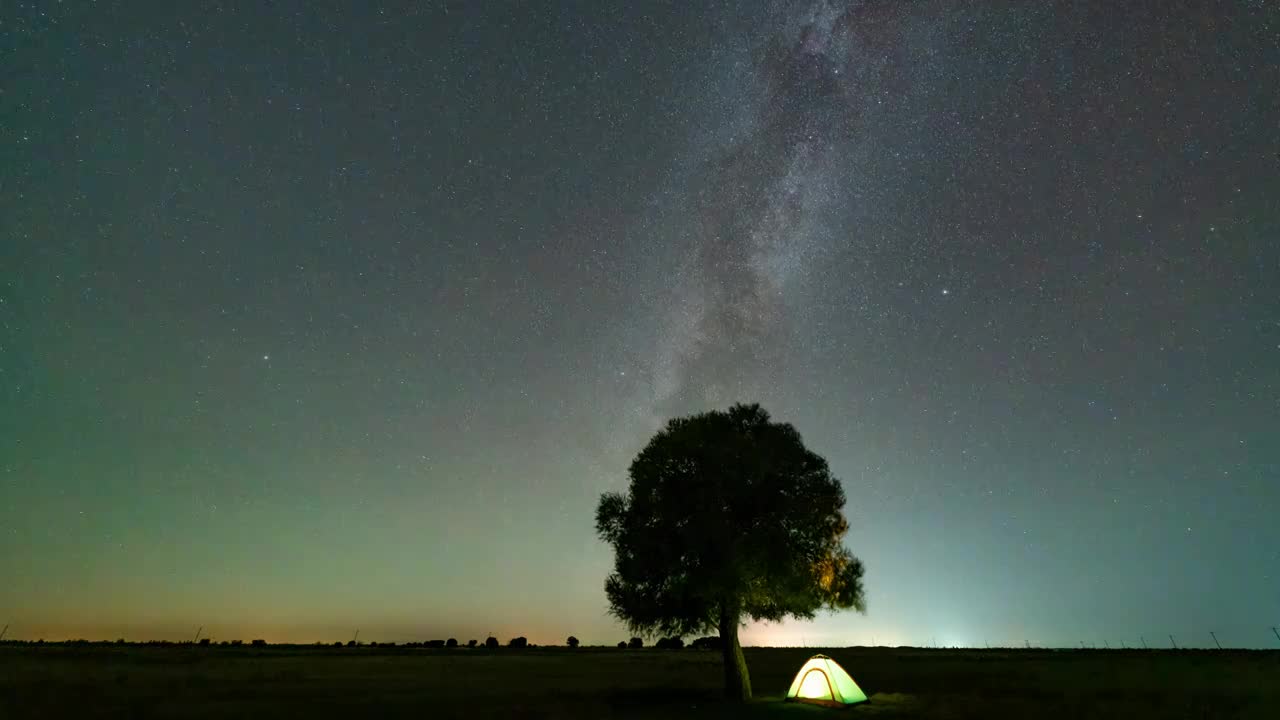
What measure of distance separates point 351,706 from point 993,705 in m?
30.1

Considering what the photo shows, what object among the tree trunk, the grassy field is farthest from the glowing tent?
the tree trunk

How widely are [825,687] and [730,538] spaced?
7.63m

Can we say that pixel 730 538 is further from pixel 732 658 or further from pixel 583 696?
pixel 583 696

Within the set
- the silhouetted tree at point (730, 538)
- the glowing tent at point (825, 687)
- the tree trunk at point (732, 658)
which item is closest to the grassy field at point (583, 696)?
the glowing tent at point (825, 687)

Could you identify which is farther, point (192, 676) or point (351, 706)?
point (192, 676)

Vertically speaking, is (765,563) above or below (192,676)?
Answer: above

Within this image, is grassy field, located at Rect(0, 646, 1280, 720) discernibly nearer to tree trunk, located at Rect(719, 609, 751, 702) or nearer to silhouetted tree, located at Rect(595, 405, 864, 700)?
tree trunk, located at Rect(719, 609, 751, 702)

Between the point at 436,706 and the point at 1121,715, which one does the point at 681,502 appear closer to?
the point at 436,706

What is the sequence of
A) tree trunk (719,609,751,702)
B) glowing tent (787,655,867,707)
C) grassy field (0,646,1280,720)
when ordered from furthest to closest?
tree trunk (719,609,751,702) → glowing tent (787,655,867,707) → grassy field (0,646,1280,720)

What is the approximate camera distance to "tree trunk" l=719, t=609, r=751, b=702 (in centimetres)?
3127

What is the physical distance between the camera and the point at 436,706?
100 ft

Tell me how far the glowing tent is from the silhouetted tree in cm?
260

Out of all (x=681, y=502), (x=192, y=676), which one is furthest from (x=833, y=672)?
(x=192, y=676)

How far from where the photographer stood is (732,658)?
31.7 metres
